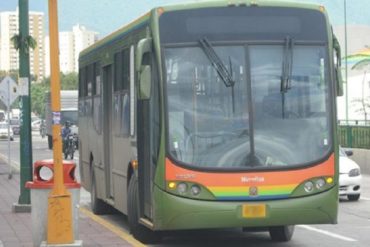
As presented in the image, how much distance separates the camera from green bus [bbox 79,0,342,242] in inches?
360

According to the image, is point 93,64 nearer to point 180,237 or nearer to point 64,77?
point 180,237

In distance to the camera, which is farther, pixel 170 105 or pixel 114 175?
pixel 114 175

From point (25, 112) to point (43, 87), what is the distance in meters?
107

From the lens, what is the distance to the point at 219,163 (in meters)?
9.20

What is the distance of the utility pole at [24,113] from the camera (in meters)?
14.6

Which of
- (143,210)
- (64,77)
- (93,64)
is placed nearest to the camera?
(143,210)

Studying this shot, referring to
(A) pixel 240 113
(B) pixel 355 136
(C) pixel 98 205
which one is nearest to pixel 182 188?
(A) pixel 240 113

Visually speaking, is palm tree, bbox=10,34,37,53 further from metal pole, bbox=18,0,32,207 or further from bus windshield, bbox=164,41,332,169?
bus windshield, bbox=164,41,332,169

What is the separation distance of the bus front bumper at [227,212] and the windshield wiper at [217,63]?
1.40 meters

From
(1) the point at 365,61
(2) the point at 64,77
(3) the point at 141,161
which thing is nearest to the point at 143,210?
(3) the point at 141,161

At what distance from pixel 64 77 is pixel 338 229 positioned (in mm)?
94601

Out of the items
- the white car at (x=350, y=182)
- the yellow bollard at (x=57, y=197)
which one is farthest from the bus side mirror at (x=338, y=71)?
the white car at (x=350, y=182)

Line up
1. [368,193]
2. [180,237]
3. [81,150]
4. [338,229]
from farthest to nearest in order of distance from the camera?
[368,193], [81,150], [338,229], [180,237]

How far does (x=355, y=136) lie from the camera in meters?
28.2
